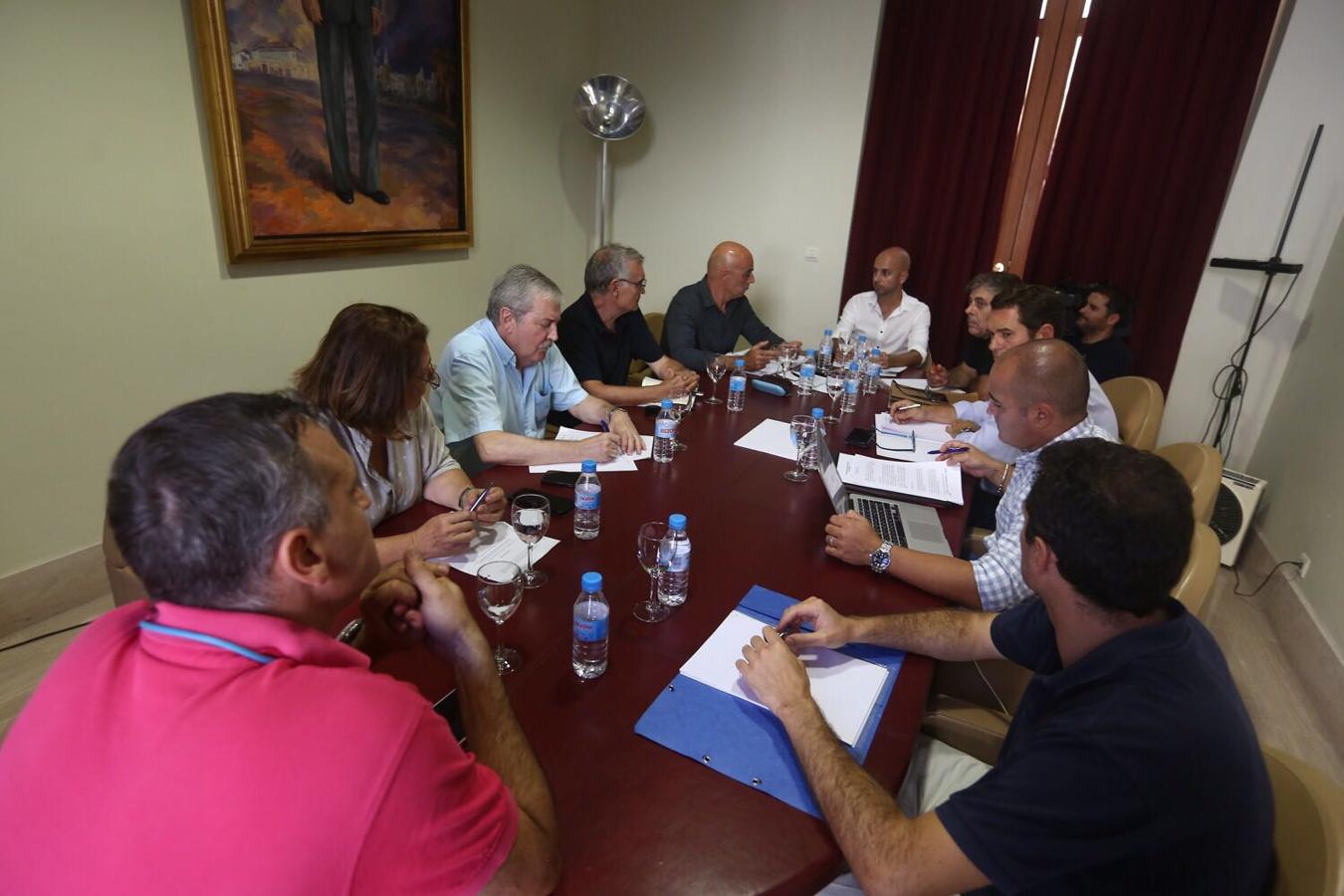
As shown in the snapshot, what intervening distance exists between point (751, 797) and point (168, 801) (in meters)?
0.66

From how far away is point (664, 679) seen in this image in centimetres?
112

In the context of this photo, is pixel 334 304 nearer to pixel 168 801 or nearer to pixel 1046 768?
pixel 168 801

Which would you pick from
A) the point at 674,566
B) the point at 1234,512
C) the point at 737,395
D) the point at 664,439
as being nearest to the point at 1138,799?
the point at 674,566

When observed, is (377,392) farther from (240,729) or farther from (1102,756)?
(1102,756)

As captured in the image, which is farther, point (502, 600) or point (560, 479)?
point (560, 479)

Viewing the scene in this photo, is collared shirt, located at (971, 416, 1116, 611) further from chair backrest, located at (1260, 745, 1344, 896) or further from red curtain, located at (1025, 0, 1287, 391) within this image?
red curtain, located at (1025, 0, 1287, 391)

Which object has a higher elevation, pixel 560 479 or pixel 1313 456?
pixel 560 479

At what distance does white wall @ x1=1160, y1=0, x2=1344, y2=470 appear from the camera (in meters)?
3.31

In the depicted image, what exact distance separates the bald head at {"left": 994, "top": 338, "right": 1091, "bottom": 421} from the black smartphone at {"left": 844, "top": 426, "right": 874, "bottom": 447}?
67cm

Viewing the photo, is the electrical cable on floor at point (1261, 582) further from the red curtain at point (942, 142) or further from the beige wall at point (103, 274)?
the beige wall at point (103, 274)

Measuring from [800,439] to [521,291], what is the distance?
1.03 metres

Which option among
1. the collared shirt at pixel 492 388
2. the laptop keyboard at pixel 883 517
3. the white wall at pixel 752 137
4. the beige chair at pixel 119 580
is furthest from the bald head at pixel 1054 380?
the white wall at pixel 752 137

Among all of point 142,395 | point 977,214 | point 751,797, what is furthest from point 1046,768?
point 977,214

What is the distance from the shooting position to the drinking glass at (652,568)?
1.28 m
